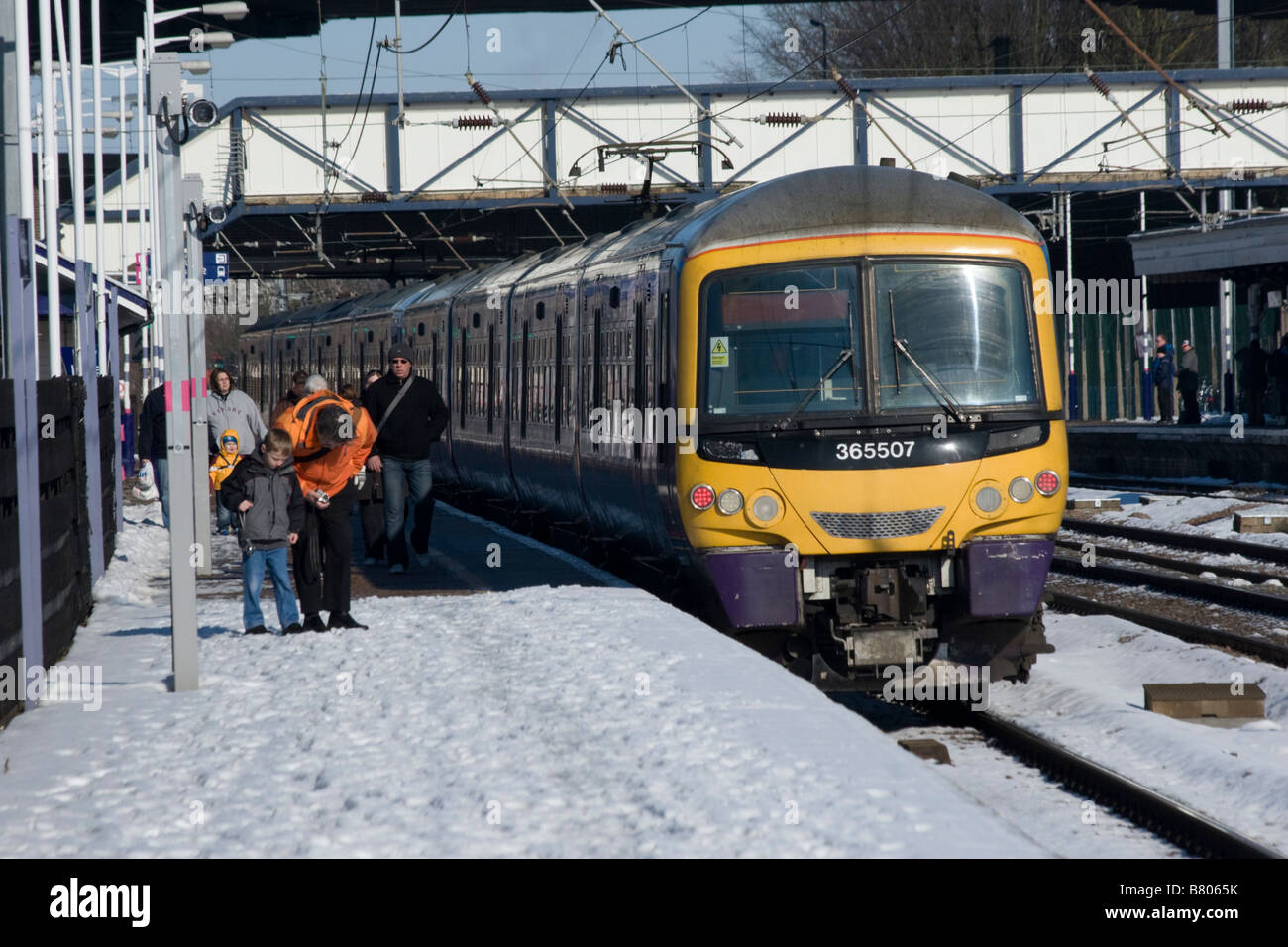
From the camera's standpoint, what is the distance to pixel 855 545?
10.6 m

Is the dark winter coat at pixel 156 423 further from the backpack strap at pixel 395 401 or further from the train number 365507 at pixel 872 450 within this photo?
the train number 365507 at pixel 872 450

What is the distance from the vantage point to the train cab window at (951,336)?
10.8 m

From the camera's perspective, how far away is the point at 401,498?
1549cm

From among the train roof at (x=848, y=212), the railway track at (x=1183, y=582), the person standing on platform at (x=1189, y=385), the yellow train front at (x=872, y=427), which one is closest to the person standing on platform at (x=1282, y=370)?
the person standing on platform at (x=1189, y=385)

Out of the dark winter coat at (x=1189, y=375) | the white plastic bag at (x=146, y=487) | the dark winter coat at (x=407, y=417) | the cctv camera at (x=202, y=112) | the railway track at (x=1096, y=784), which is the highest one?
the cctv camera at (x=202, y=112)

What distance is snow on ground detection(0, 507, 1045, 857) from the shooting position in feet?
20.0

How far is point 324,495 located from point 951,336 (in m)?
3.87

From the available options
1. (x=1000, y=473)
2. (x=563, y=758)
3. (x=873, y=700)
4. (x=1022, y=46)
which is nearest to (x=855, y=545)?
(x=1000, y=473)

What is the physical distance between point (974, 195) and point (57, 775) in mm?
6577

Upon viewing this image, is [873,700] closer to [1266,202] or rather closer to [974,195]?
[974,195]

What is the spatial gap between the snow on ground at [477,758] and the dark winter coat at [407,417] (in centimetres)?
452

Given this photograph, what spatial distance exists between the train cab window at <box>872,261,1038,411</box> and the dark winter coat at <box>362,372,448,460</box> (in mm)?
5679

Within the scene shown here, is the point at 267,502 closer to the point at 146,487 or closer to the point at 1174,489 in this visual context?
the point at 1174,489
